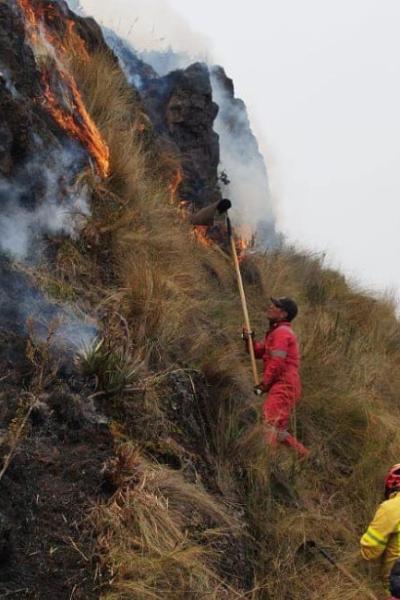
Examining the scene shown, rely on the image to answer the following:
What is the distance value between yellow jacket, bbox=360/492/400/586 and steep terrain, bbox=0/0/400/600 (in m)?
0.14

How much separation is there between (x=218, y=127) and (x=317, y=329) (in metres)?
9.01

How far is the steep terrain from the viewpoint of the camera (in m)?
2.57

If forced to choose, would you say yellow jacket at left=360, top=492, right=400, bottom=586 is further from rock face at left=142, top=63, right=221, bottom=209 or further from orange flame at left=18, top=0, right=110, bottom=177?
rock face at left=142, top=63, right=221, bottom=209

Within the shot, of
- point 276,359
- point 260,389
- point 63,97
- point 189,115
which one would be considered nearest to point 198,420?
point 260,389

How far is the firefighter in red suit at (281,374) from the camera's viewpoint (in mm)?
4820

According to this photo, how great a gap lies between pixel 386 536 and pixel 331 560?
14.0 inches

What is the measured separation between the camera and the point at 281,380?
207 inches

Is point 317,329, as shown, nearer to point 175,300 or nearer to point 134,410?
point 175,300

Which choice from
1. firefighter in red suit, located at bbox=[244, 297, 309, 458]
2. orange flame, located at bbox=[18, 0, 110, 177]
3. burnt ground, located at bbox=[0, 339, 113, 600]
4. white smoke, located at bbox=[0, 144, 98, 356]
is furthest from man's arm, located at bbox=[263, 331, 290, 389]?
burnt ground, located at bbox=[0, 339, 113, 600]

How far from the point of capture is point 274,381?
5.29 meters

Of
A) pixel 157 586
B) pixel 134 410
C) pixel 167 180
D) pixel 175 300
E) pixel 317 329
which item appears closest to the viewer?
pixel 157 586

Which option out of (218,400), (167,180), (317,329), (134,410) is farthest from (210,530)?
(167,180)

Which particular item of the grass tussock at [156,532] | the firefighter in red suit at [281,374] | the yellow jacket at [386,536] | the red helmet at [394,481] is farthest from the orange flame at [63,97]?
the yellow jacket at [386,536]

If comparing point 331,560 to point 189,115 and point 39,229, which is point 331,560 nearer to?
point 39,229
